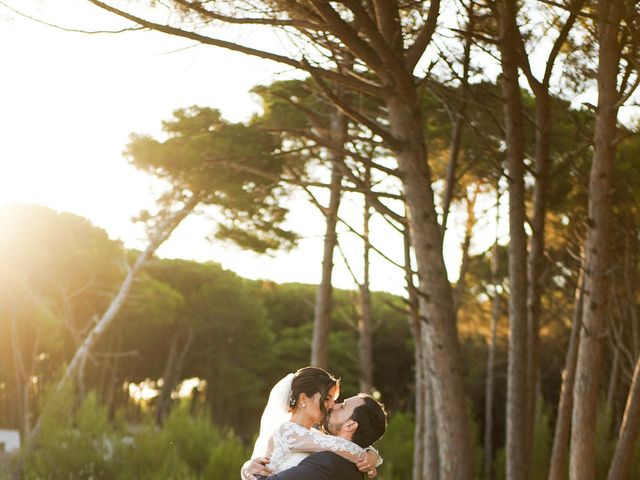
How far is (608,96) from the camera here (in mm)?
7777

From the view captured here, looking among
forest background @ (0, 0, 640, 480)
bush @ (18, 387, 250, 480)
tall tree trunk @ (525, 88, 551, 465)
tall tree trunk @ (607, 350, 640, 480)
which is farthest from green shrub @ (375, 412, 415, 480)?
tall tree trunk @ (525, 88, 551, 465)

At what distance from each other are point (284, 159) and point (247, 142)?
0.70 m

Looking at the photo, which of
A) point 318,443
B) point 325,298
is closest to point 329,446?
point 318,443

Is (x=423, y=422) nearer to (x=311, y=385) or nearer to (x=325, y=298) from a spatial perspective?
(x=325, y=298)

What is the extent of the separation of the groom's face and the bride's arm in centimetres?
6

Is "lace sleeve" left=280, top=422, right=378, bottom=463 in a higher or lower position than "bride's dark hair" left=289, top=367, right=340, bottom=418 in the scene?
lower

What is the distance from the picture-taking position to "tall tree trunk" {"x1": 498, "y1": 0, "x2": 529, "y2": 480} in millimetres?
8828

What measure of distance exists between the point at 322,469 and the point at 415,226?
131 inches

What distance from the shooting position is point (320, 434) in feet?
12.5

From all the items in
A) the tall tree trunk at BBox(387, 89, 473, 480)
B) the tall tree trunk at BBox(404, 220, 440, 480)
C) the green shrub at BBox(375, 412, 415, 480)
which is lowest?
the green shrub at BBox(375, 412, 415, 480)

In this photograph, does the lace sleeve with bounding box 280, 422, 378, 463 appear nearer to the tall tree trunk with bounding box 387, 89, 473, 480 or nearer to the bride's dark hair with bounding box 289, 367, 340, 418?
the bride's dark hair with bounding box 289, 367, 340, 418

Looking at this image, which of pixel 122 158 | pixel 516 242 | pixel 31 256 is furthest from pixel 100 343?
Answer: pixel 516 242

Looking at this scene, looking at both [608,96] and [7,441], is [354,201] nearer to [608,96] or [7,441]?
[608,96]

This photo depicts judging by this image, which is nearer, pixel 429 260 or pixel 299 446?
pixel 299 446
